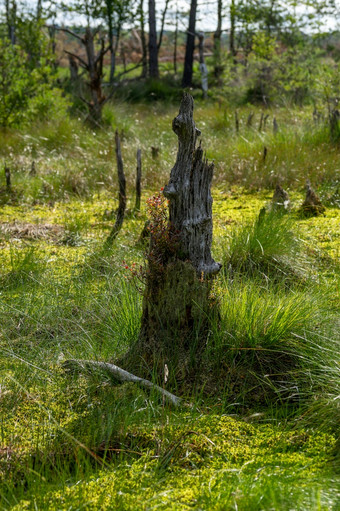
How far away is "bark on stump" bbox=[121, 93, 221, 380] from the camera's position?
9.50 feet

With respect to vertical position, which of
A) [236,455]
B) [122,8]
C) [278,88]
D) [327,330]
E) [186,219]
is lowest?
[236,455]

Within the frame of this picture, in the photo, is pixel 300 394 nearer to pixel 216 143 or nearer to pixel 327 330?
pixel 327 330

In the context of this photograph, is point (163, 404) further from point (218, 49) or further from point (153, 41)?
point (218, 49)

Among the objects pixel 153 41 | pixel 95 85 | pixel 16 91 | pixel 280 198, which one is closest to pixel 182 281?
pixel 280 198

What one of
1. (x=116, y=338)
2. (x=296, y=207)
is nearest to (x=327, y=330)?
(x=116, y=338)

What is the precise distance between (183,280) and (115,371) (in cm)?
61

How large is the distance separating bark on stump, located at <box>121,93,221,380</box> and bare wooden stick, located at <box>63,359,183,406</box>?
13 cm

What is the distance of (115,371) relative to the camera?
9.02 ft

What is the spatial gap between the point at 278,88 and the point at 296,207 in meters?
10.7

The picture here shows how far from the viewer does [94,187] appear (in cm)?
733

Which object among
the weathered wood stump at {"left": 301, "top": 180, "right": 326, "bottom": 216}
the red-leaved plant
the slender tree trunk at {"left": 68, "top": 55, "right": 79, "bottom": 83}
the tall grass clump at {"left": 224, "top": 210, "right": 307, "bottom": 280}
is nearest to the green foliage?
the slender tree trunk at {"left": 68, "top": 55, "right": 79, "bottom": 83}

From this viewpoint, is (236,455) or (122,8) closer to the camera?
(236,455)

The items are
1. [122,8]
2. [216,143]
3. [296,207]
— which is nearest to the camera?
[296,207]

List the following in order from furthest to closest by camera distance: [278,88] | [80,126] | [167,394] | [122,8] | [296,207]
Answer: [122,8] < [278,88] < [80,126] < [296,207] < [167,394]
